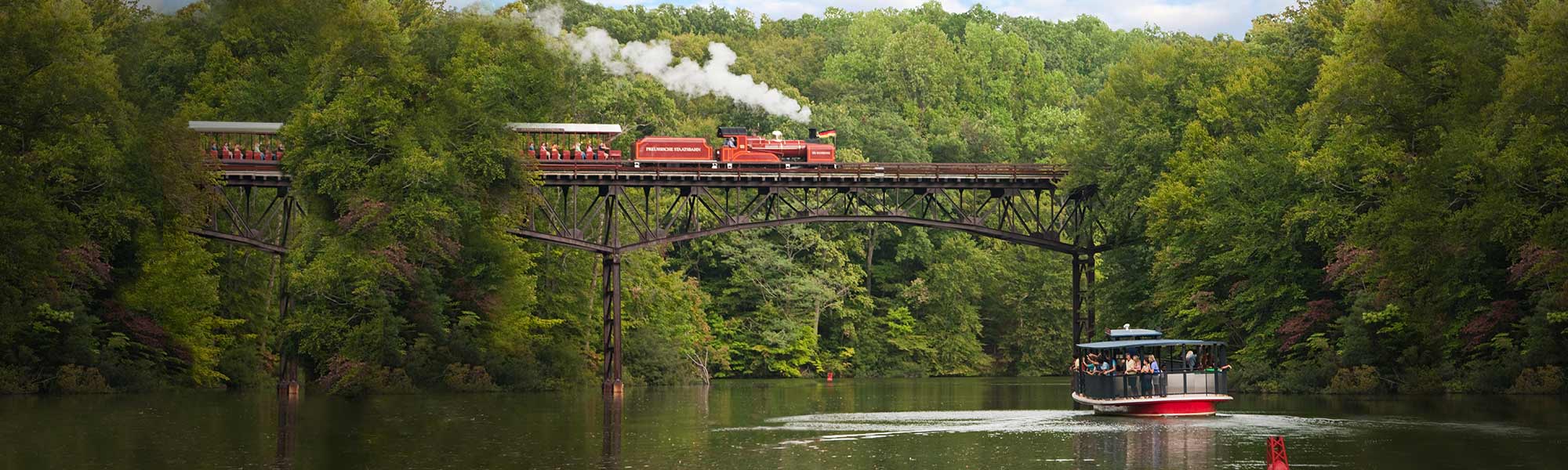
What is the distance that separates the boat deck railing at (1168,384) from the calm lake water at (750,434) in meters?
0.98

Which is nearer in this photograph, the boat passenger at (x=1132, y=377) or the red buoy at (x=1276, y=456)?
the red buoy at (x=1276, y=456)

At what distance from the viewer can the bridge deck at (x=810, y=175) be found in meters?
84.0

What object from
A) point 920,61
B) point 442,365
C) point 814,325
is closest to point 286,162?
point 442,365

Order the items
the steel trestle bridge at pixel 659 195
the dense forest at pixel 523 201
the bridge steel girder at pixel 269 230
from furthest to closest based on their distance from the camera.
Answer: the steel trestle bridge at pixel 659 195 < the bridge steel girder at pixel 269 230 < the dense forest at pixel 523 201

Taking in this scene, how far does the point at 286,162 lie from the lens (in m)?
78.3

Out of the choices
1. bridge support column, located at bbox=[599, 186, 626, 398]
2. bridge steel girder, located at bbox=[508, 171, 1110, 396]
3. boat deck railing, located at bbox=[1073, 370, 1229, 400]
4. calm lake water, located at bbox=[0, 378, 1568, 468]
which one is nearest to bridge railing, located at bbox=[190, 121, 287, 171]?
calm lake water, located at bbox=[0, 378, 1568, 468]

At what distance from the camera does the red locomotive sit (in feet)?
278

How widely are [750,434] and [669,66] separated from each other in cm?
8009

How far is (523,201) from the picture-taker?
79812 mm

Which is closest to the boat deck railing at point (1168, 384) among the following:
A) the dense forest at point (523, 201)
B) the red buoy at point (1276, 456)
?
the dense forest at point (523, 201)

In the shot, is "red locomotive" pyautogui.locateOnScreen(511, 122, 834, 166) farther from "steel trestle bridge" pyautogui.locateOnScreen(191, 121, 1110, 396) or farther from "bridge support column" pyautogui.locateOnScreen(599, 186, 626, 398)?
"bridge support column" pyautogui.locateOnScreen(599, 186, 626, 398)

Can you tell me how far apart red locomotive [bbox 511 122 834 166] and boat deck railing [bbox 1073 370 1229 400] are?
91.2ft

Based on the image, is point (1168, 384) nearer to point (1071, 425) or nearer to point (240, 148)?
point (1071, 425)

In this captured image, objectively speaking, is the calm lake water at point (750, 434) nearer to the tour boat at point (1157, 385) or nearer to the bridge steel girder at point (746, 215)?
the tour boat at point (1157, 385)
